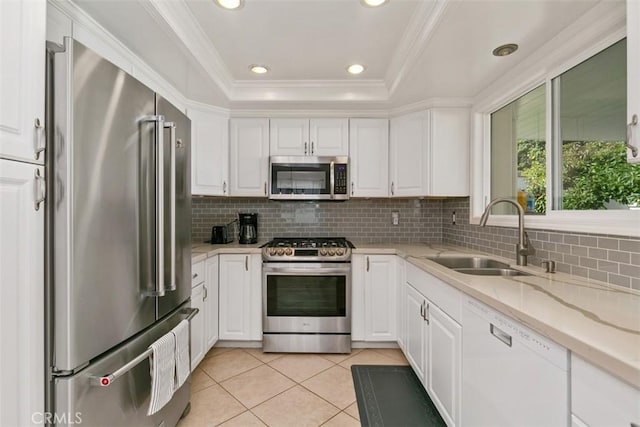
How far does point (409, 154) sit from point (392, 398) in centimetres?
202

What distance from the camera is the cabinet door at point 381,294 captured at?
8.49ft

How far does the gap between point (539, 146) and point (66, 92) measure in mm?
2498

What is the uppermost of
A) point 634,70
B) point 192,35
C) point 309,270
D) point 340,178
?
point 192,35

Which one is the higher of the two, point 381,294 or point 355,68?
point 355,68

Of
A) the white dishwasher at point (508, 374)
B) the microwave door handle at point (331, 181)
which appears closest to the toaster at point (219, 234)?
the microwave door handle at point (331, 181)

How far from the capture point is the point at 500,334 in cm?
112

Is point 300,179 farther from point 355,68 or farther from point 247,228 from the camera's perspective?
point 355,68

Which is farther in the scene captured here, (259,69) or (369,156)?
(369,156)

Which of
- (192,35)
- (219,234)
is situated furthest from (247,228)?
(192,35)

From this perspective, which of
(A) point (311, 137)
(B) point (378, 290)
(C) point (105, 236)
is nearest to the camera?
(C) point (105, 236)

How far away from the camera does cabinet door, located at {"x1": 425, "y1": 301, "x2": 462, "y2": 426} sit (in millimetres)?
1454

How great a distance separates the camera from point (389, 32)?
187cm

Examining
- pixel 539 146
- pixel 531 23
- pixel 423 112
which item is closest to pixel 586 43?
pixel 531 23

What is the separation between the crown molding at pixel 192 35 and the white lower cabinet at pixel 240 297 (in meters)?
1.51
